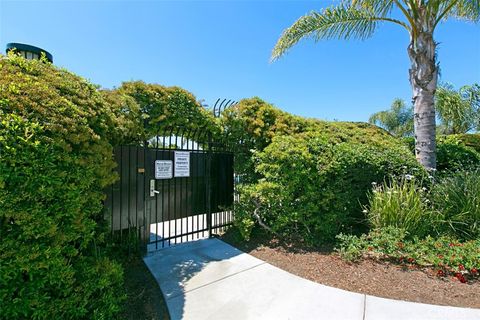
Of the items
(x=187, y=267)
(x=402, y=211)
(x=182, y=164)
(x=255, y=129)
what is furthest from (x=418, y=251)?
(x=182, y=164)

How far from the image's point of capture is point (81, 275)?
245 centimetres

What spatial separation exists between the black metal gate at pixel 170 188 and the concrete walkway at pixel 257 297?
32.5 inches

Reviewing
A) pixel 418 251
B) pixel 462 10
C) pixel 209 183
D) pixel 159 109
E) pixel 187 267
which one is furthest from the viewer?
pixel 462 10

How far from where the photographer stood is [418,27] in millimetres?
6086

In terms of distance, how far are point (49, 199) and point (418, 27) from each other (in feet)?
26.7

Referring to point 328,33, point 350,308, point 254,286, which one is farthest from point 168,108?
point 328,33

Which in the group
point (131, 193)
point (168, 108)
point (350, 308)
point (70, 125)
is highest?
point (168, 108)

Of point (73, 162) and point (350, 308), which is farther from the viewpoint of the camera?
point (350, 308)

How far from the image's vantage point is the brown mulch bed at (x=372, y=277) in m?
3.11

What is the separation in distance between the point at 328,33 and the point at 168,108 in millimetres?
5083

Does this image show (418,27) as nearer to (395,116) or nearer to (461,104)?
(461,104)

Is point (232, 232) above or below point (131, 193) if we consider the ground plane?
below

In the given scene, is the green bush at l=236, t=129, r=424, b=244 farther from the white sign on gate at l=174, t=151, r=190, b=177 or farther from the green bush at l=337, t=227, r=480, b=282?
the white sign on gate at l=174, t=151, r=190, b=177

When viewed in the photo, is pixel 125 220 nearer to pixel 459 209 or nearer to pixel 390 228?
pixel 390 228
